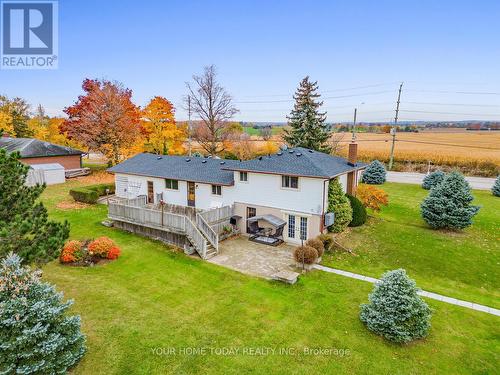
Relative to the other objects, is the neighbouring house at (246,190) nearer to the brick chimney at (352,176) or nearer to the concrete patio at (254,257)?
the brick chimney at (352,176)

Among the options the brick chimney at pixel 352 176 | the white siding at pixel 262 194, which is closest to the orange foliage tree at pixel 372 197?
the brick chimney at pixel 352 176

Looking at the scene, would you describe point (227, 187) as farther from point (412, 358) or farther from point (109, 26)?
point (109, 26)

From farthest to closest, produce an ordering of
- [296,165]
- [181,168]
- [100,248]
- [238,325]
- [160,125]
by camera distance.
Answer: [160,125] → [181,168] → [296,165] → [100,248] → [238,325]

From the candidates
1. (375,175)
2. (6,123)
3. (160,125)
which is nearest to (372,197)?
(375,175)

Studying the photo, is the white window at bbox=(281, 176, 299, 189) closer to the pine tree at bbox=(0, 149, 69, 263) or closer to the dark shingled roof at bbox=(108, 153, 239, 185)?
the dark shingled roof at bbox=(108, 153, 239, 185)

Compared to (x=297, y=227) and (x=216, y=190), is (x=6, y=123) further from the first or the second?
(x=297, y=227)

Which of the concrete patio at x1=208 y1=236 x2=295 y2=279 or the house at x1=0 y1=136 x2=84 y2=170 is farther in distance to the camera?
the house at x1=0 y1=136 x2=84 y2=170

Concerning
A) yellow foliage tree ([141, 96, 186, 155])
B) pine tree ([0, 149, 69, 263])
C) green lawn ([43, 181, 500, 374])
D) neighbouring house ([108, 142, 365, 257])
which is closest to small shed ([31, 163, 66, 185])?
yellow foliage tree ([141, 96, 186, 155])
